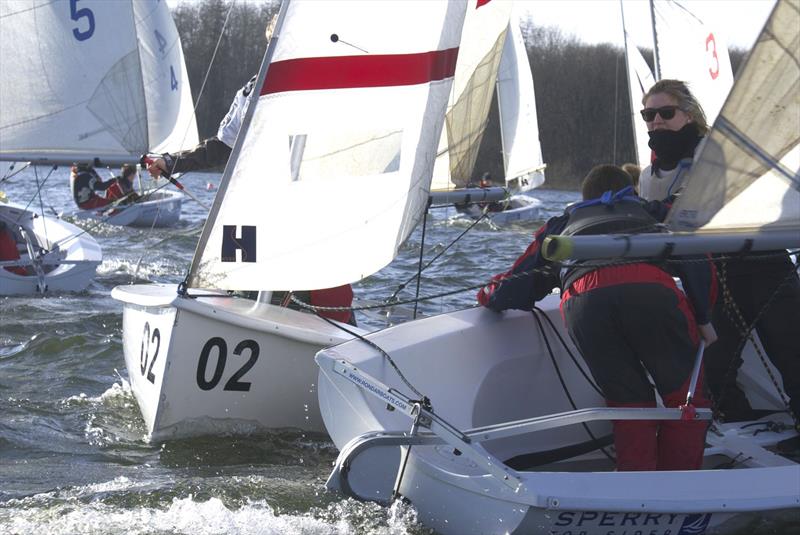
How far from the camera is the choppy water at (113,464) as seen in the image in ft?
12.0

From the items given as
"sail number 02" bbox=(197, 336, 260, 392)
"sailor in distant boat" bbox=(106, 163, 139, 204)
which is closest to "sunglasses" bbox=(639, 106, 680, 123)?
"sail number 02" bbox=(197, 336, 260, 392)

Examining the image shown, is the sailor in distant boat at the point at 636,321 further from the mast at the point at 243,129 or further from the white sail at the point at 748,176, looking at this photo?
the mast at the point at 243,129

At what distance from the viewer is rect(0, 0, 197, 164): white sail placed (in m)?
8.67

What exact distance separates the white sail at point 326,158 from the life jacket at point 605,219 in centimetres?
115

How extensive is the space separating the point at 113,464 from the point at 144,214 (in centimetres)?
1369

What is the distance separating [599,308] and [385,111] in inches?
62.1

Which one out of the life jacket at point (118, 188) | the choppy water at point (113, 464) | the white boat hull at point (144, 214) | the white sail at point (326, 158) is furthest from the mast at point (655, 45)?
the life jacket at point (118, 188)

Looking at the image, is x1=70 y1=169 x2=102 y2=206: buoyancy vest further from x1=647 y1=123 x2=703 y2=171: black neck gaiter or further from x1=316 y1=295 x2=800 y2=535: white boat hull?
x1=647 y1=123 x2=703 y2=171: black neck gaiter

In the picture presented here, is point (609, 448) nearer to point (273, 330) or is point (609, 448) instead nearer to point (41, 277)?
point (273, 330)

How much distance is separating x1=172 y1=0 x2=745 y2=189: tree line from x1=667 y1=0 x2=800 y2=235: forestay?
3980 cm

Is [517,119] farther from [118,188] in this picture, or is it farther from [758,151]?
[758,151]

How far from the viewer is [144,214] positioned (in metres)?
18.0

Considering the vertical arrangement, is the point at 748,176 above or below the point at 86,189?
above

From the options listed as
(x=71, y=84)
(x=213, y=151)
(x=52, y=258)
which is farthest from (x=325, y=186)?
(x=52, y=258)
